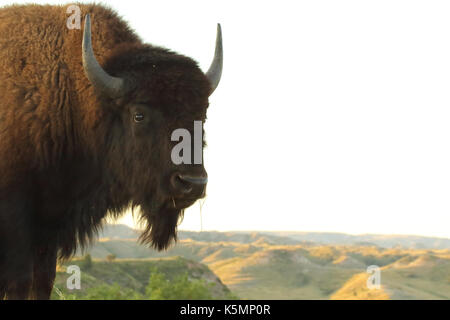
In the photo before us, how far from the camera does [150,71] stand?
6.09 m

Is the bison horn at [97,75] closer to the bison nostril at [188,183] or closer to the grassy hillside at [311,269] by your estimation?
the bison nostril at [188,183]

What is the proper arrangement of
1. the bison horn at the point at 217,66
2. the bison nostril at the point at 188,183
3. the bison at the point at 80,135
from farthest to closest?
1. the bison horn at the point at 217,66
2. the bison at the point at 80,135
3. the bison nostril at the point at 188,183

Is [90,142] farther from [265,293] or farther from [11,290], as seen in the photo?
[265,293]

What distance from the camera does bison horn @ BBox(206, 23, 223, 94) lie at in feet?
22.3

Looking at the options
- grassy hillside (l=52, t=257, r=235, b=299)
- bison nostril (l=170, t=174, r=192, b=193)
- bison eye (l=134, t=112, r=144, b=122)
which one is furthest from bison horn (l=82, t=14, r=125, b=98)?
grassy hillside (l=52, t=257, r=235, b=299)

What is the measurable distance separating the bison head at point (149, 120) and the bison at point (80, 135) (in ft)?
0.04

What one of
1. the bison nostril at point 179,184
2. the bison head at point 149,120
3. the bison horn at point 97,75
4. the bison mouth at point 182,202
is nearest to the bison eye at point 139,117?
the bison head at point 149,120

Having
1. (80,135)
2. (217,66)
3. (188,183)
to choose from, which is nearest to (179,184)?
(188,183)

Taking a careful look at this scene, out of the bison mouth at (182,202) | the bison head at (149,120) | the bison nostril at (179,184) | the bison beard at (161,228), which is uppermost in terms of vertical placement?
the bison head at (149,120)

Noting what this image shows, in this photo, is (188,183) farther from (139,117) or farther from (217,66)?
(217,66)

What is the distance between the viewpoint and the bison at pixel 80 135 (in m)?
5.97

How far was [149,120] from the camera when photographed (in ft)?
A: 19.5
